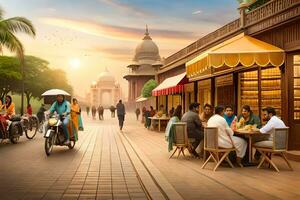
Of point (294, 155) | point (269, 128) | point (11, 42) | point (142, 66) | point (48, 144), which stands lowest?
point (294, 155)

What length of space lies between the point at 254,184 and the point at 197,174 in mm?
1419

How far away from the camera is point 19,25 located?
21344 millimetres

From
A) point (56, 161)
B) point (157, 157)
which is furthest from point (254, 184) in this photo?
point (56, 161)

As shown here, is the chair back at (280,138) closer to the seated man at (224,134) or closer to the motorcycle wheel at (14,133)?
the seated man at (224,134)

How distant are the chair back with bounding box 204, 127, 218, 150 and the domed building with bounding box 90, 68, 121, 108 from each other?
403 ft

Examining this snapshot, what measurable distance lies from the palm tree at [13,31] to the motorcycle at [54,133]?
8.56 meters

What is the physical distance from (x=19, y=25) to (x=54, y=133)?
10.2 meters

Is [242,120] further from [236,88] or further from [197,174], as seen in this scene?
[236,88]

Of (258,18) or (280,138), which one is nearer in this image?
(280,138)

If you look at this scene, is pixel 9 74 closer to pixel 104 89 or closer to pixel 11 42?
pixel 11 42

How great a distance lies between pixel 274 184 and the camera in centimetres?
784

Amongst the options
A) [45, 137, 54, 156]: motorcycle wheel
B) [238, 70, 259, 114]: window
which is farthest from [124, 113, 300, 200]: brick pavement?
[238, 70, 259, 114]: window

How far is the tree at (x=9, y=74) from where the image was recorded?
148 feet

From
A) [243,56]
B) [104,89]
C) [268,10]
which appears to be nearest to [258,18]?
[268,10]
